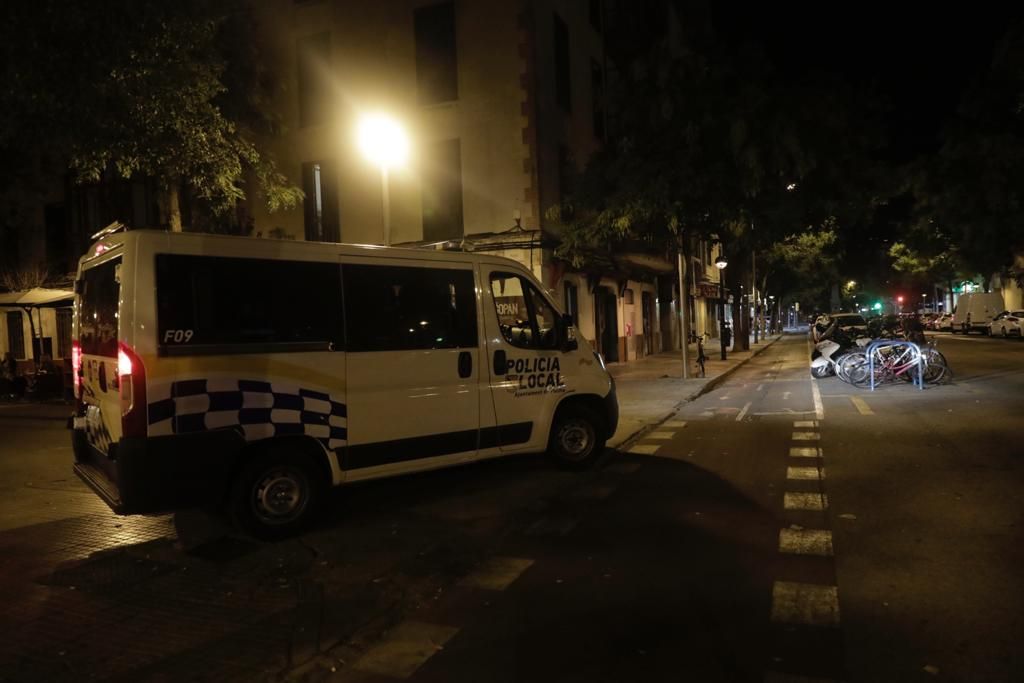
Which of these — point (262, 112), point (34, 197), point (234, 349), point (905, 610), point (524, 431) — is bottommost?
point (905, 610)

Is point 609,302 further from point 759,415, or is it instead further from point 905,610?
point 905,610

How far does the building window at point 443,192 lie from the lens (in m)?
19.3

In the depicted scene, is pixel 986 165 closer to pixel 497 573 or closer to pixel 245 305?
pixel 497 573

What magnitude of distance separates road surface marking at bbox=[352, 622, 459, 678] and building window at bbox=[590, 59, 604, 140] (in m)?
21.2

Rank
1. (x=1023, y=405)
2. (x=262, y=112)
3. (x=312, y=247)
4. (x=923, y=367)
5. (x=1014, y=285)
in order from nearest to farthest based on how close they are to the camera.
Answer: (x=312, y=247)
(x=1023, y=405)
(x=923, y=367)
(x=262, y=112)
(x=1014, y=285)

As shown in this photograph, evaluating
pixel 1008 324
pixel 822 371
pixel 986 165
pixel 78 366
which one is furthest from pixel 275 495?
pixel 1008 324

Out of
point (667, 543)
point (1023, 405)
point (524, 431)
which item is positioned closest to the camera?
point (667, 543)

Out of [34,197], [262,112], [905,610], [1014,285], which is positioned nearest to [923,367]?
[905,610]

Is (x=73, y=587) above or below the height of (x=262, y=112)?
below

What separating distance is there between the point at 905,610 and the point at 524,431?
4018 millimetres

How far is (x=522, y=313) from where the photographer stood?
303 inches

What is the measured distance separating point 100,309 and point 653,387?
525 inches

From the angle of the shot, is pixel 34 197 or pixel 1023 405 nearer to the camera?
pixel 1023 405

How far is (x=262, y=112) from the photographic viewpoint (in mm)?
18234
